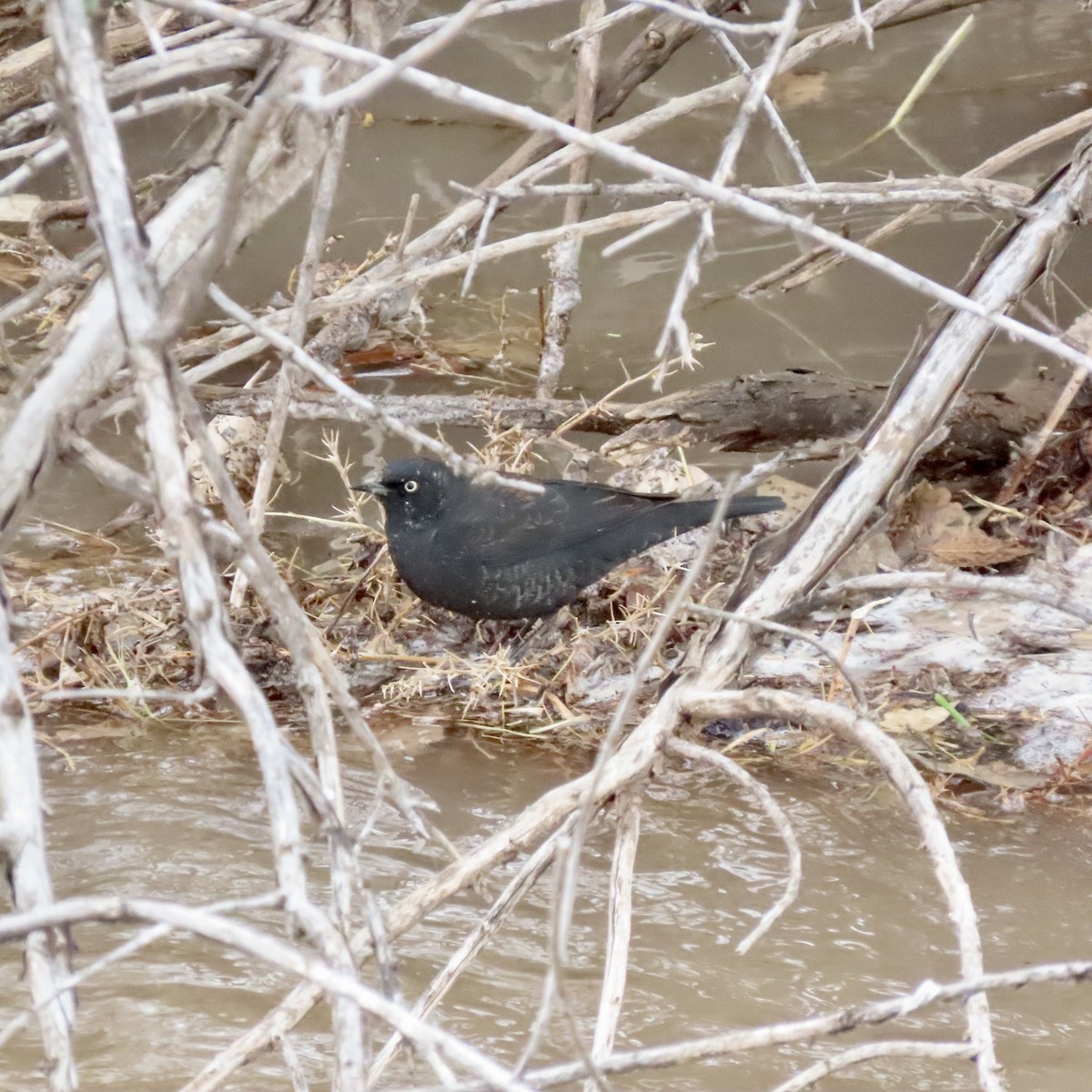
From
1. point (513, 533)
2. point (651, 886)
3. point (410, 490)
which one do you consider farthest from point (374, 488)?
point (651, 886)

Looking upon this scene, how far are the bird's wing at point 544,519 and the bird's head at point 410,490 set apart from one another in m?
0.09

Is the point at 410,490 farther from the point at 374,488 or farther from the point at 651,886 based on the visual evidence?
the point at 651,886

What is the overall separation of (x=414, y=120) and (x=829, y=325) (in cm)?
318

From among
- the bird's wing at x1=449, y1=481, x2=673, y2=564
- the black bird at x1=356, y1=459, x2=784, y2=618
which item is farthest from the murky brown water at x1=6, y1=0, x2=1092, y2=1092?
the bird's wing at x1=449, y1=481, x2=673, y2=564

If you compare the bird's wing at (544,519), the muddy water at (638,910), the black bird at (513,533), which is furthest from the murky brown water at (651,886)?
the bird's wing at (544,519)

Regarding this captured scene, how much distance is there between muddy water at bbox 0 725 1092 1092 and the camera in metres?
2.84

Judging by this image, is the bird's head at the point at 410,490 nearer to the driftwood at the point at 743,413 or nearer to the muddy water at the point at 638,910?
the driftwood at the point at 743,413

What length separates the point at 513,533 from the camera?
4773mm

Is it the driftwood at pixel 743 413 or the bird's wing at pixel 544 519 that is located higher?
the driftwood at pixel 743 413

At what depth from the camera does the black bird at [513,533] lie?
457cm

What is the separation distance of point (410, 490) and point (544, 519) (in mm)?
490

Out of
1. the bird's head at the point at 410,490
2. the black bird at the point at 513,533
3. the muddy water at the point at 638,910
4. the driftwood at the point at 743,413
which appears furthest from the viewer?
the driftwood at the point at 743,413

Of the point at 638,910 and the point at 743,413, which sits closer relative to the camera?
the point at 638,910

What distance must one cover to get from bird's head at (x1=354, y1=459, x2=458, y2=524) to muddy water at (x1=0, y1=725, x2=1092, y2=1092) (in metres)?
0.82
